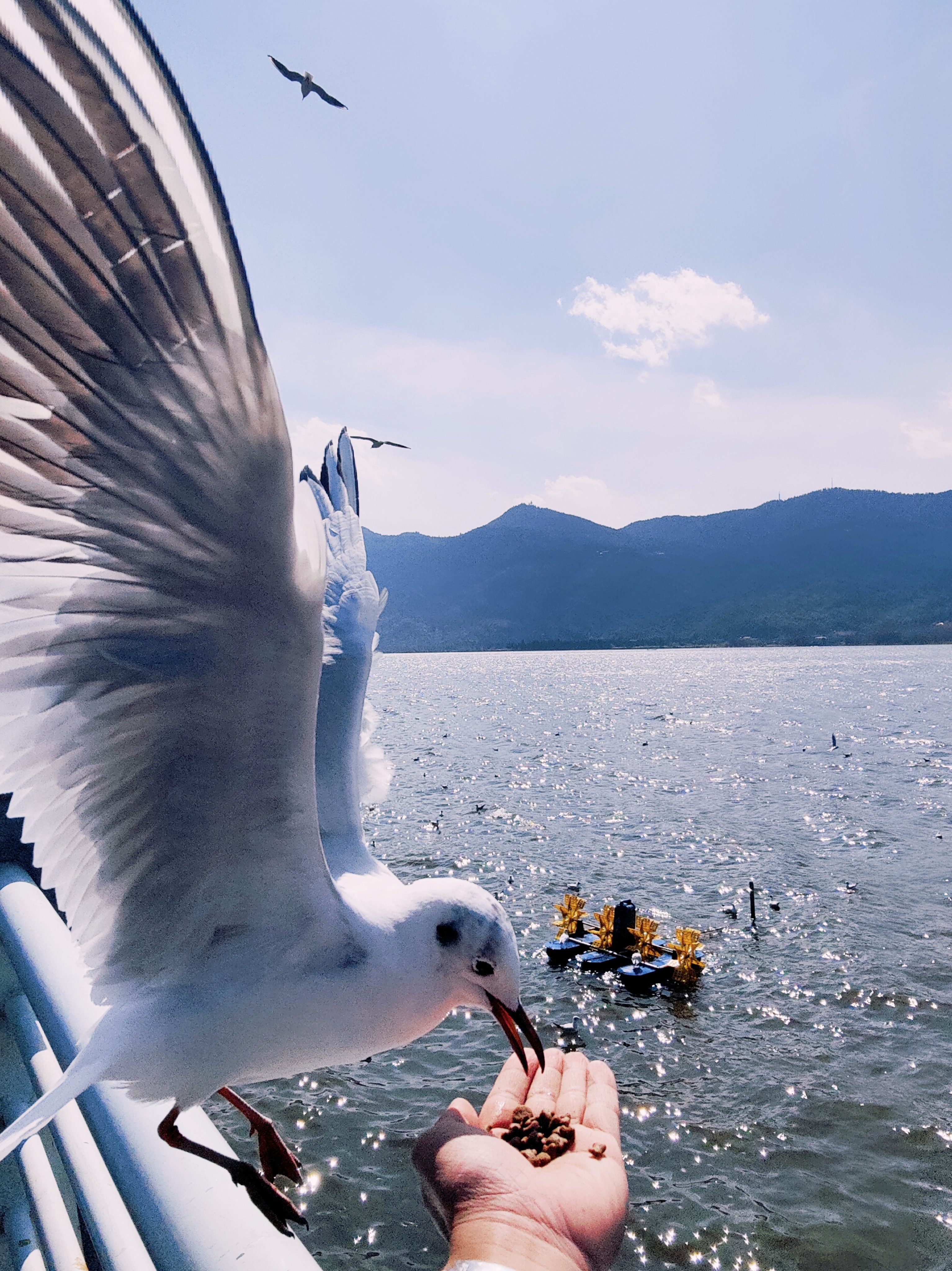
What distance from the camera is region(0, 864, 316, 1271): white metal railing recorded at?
1296 mm

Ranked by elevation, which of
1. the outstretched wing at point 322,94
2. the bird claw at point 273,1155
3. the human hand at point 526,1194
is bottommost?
the human hand at point 526,1194

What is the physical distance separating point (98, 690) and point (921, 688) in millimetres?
127188

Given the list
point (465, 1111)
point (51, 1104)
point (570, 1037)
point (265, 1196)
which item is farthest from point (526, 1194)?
point (570, 1037)

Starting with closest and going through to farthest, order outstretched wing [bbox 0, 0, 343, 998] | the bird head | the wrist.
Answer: outstretched wing [bbox 0, 0, 343, 998], the bird head, the wrist

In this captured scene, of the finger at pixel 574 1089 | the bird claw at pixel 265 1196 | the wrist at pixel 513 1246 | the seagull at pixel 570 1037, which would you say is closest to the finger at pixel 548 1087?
the finger at pixel 574 1089

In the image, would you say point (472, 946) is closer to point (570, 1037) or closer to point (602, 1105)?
point (602, 1105)

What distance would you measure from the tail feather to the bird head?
0.75 metres

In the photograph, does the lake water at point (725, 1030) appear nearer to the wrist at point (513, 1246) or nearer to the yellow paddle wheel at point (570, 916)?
the yellow paddle wheel at point (570, 916)

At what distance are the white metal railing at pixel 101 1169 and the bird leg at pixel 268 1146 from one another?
0.40 m

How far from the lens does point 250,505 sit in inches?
63.1

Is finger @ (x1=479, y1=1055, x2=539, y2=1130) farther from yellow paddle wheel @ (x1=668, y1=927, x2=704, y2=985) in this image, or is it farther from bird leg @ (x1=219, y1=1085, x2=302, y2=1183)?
yellow paddle wheel @ (x1=668, y1=927, x2=704, y2=985)

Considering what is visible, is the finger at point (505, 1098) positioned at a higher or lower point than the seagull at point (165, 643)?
lower

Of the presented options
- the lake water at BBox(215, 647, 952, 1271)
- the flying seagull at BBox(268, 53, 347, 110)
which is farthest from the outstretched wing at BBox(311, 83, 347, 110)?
the lake water at BBox(215, 647, 952, 1271)

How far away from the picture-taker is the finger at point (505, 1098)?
4.25 meters
